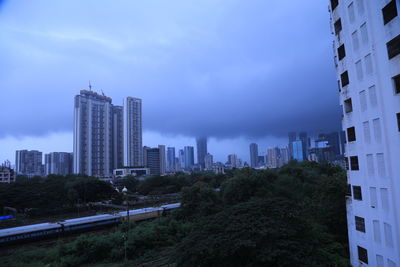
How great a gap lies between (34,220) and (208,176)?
43375 millimetres

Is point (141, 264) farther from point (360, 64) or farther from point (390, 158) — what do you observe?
point (360, 64)

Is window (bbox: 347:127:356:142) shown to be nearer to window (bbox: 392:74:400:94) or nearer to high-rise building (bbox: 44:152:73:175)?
window (bbox: 392:74:400:94)

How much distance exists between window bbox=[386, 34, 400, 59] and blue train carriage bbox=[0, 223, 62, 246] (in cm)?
3130

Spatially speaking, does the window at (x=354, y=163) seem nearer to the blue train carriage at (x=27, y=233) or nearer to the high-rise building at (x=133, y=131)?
the blue train carriage at (x=27, y=233)

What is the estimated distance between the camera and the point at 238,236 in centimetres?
1250

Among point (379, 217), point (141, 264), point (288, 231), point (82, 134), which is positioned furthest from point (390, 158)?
point (82, 134)

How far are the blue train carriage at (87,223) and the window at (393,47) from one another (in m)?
30.4

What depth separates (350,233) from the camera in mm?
14891

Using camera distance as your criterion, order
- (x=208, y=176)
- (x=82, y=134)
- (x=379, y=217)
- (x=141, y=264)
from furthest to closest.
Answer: (x=82, y=134) → (x=208, y=176) → (x=141, y=264) → (x=379, y=217)

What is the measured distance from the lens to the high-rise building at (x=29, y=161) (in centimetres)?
12699

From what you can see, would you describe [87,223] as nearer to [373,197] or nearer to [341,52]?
[373,197]

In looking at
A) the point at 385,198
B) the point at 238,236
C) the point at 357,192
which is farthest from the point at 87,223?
the point at 385,198

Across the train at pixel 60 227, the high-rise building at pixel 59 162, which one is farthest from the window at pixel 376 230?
the high-rise building at pixel 59 162

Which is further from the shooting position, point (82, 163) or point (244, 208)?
point (82, 163)
